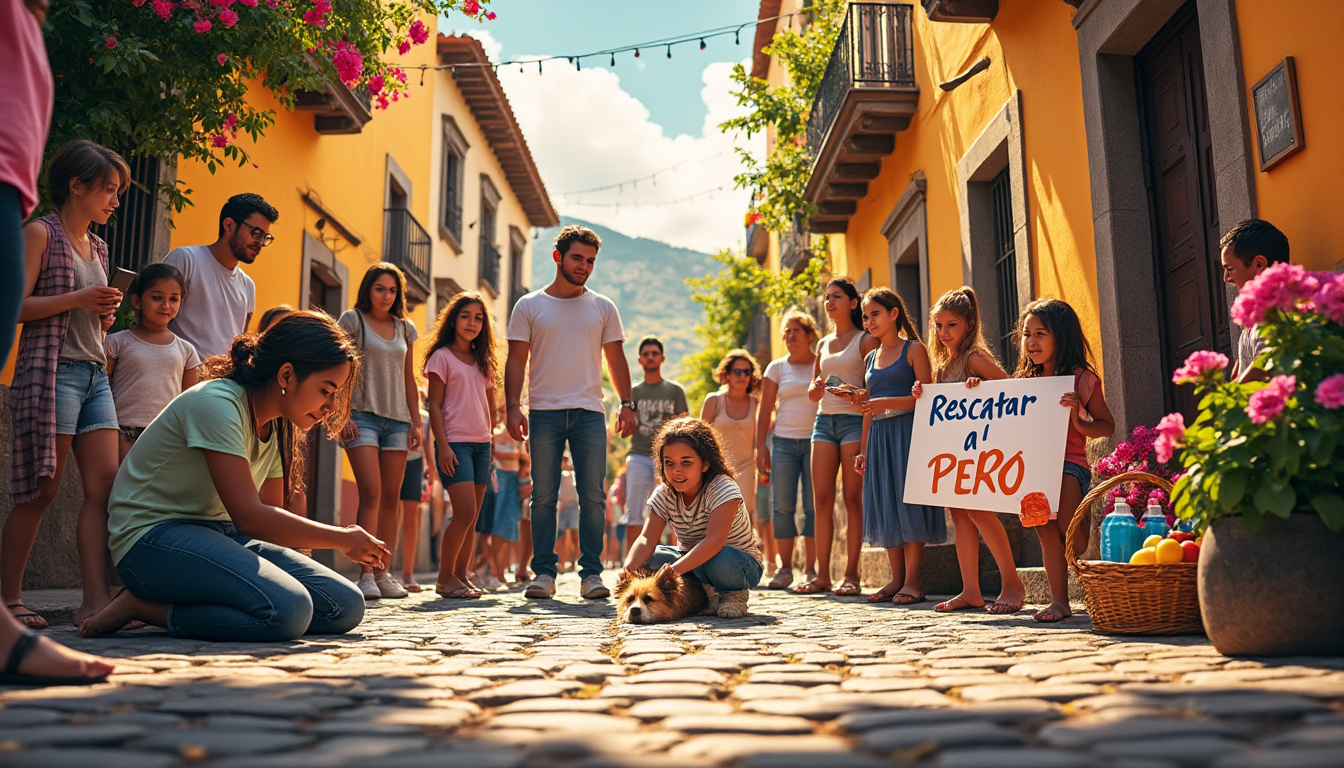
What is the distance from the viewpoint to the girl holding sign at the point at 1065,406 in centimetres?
482

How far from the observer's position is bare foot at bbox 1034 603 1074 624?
464 centimetres

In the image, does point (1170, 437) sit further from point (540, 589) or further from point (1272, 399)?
point (540, 589)

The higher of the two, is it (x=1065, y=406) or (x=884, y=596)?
(x=1065, y=406)

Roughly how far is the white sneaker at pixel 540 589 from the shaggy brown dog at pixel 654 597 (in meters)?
1.24

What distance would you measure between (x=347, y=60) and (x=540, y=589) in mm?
3980

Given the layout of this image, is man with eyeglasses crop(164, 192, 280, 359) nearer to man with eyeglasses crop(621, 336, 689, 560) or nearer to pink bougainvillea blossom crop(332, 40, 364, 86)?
pink bougainvillea blossom crop(332, 40, 364, 86)

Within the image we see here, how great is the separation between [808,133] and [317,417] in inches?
366

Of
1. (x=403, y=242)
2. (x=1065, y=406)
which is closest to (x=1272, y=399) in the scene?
(x=1065, y=406)

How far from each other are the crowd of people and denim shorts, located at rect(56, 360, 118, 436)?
1 cm

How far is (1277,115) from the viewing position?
439 cm

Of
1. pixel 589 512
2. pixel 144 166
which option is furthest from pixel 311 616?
pixel 144 166

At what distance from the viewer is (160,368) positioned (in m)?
4.93

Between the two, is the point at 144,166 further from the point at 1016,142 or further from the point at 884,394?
the point at 1016,142

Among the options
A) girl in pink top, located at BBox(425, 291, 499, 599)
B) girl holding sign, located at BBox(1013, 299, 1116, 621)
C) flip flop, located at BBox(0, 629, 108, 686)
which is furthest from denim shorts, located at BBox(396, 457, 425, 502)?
flip flop, located at BBox(0, 629, 108, 686)
